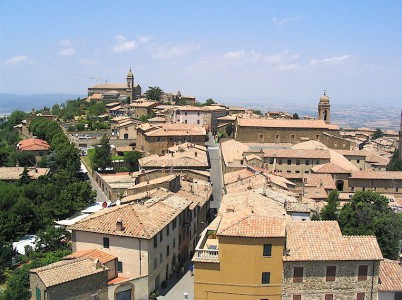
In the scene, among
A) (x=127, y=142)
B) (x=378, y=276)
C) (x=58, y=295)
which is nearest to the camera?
(x=58, y=295)

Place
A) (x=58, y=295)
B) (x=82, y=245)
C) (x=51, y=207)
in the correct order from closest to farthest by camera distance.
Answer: (x=58, y=295) → (x=82, y=245) → (x=51, y=207)

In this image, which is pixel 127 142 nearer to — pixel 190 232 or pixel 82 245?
pixel 190 232

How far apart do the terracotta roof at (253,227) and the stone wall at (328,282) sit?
6.80 ft

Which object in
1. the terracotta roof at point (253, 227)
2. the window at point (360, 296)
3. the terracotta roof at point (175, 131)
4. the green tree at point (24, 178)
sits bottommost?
the window at point (360, 296)

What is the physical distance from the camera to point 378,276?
84.2 feet

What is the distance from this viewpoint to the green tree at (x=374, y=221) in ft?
114

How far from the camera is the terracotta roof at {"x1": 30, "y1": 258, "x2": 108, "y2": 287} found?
77.3ft

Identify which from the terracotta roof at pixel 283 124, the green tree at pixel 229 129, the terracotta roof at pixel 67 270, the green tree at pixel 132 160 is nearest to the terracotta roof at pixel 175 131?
the green tree at pixel 132 160

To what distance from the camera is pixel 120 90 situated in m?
132

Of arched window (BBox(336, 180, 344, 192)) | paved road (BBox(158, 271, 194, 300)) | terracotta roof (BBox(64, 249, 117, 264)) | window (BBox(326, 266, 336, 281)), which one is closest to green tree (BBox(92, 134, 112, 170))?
arched window (BBox(336, 180, 344, 192))

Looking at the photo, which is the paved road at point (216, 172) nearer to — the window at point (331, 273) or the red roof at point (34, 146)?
the window at point (331, 273)

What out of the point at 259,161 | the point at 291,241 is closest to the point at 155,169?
the point at 259,161

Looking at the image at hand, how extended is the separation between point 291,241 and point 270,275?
2.30 m

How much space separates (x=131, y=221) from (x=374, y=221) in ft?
61.2
